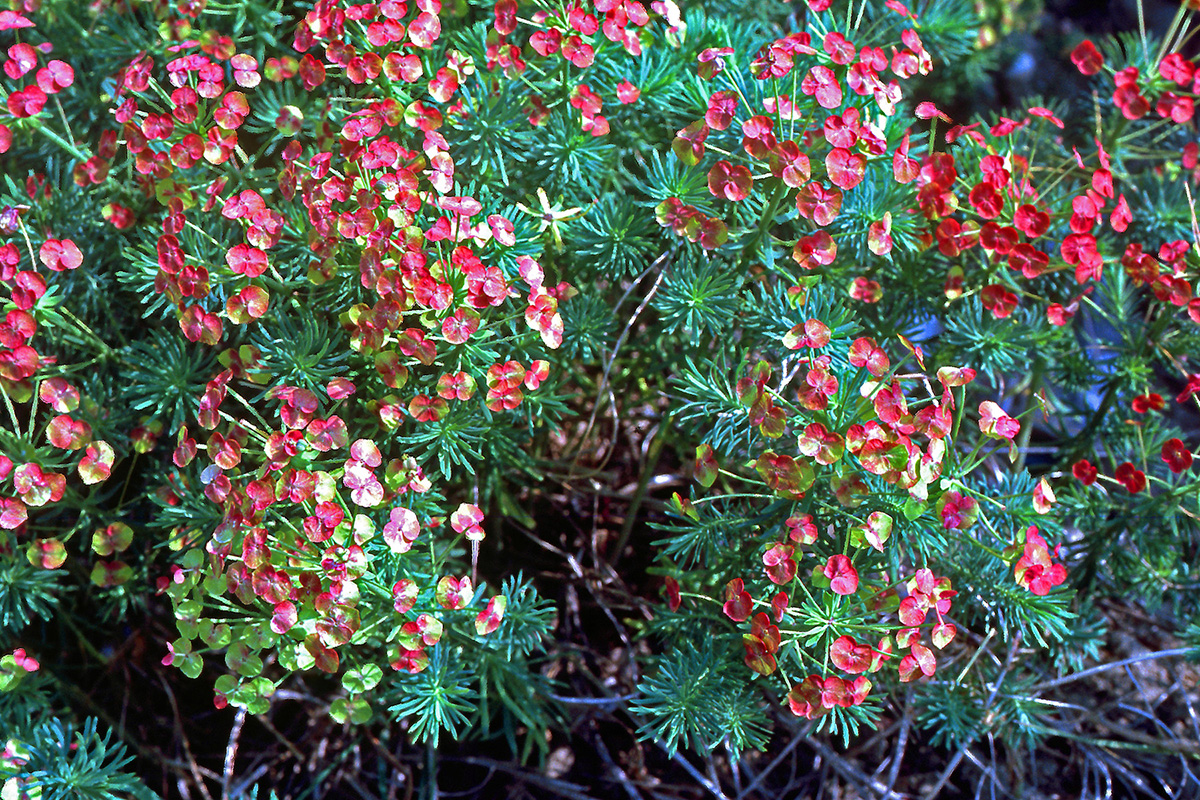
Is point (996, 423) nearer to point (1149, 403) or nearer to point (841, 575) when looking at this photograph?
point (841, 575)

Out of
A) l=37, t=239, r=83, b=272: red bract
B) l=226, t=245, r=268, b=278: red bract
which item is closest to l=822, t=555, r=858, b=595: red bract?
l=226, t=245, r=268, b=278: red bract

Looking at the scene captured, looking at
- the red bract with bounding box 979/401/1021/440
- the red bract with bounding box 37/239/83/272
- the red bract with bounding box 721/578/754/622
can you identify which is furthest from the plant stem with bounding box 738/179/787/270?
the red bract with bounding box 37/239/83/272

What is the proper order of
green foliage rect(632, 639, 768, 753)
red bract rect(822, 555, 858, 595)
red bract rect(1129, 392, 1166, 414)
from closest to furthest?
red bract rect(822, 555, 858, 595)
green foliage rect(632, 639, 768, 753)
red bract rect(1129, 392, 1166, 414)

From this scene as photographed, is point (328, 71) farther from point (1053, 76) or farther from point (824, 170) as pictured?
point (1053, 76)

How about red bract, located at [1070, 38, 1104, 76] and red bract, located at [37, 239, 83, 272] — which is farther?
red bract, located at [1070, 38, 1104, 76]

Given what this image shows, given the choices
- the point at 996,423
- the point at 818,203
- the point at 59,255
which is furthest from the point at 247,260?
the point at 996,423

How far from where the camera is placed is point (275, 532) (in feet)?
4.35

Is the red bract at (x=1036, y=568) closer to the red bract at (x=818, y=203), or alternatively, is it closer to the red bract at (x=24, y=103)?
the red bract at (x=818, y=203)

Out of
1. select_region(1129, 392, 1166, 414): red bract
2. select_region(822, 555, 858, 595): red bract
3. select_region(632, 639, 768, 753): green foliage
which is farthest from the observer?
select_region(1129, 392, 1166, 414): red bract

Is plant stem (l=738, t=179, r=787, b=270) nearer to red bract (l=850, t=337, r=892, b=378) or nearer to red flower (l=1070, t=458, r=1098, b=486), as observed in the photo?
red bract (l=850, t=337, r=892, b=378)

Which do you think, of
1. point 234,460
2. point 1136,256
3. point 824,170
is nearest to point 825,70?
point 824,170

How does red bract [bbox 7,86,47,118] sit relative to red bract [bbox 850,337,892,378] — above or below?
above

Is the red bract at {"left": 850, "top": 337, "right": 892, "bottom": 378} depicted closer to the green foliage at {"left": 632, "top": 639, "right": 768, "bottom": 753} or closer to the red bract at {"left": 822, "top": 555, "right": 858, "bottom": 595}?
the red bract at {"left": 822, "top": 555, "right": 858, "bottom": 595}

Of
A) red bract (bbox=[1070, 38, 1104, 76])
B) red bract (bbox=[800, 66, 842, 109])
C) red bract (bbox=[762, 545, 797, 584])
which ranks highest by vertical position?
red bract (bbox=[800, 66, 842, 109])
